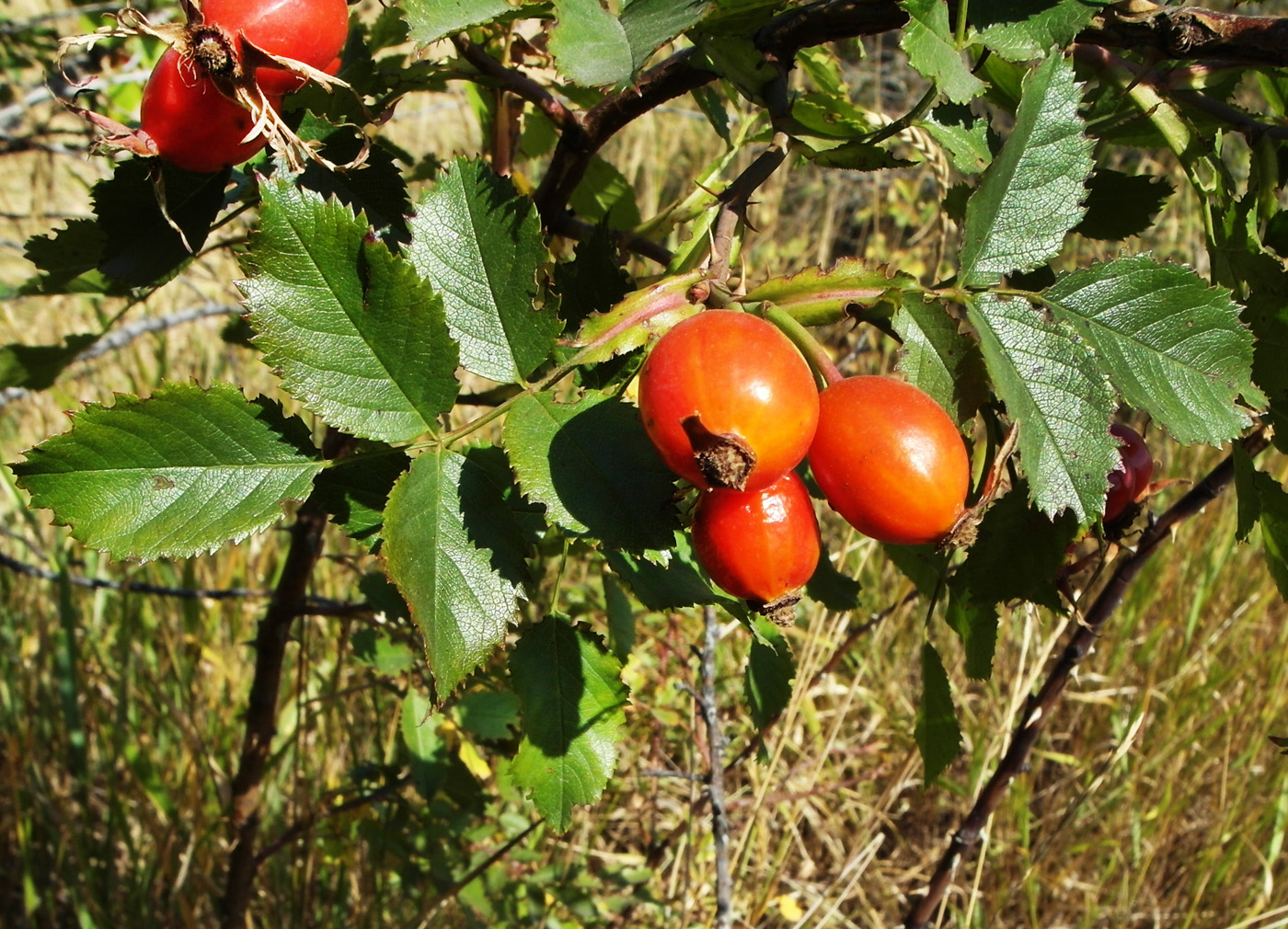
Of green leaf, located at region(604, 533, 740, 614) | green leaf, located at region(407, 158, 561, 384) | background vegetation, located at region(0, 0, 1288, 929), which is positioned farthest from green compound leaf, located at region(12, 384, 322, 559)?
background vegetation, located at region(0, 0, 1288, 929)

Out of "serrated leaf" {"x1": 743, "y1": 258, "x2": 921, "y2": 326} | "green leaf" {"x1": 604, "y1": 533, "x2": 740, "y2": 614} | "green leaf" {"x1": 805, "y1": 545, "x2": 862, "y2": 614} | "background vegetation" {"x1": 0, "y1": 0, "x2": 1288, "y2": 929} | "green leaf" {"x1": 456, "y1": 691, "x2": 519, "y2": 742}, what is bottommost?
"background vegetation" {"x1": 0, "y1": 0, "x2": 1288, "y2": 929}

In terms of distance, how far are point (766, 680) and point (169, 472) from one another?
60 cm

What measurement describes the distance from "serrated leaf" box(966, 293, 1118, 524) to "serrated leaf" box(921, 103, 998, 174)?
183mm

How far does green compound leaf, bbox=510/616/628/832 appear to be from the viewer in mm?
872

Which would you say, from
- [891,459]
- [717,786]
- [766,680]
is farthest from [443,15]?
[717,786]

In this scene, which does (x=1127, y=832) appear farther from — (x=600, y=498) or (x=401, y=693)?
(x=600, y=498)

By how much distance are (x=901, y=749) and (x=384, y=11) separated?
7.50 ft

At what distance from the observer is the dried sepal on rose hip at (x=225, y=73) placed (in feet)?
2.18

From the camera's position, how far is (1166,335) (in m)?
0.72

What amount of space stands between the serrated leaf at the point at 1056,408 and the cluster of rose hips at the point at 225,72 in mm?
483

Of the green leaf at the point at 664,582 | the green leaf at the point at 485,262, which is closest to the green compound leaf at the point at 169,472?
the green leaf at the point at 485,262

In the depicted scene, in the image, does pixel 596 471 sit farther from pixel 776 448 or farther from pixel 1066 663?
pixel 1066 663

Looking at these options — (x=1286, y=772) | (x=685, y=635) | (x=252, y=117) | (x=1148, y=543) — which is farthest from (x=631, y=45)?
(x=1286, y=772)

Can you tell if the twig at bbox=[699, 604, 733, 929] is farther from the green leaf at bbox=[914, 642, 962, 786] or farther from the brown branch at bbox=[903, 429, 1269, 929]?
the green leaf at bbox=[914, 642, 962, 786]
